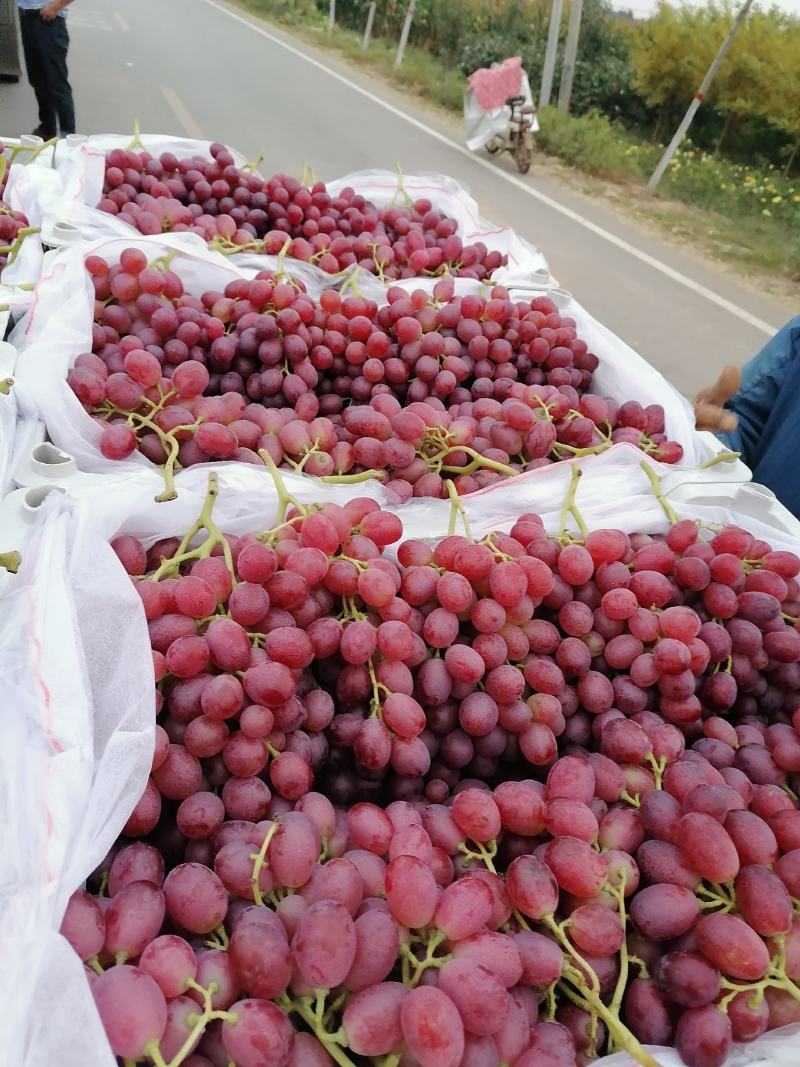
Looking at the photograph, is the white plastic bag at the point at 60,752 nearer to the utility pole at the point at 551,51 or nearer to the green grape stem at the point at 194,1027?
the green grape stem at the point at 194,1027

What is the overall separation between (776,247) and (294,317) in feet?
23.0

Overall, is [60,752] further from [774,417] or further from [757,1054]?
[774,417]

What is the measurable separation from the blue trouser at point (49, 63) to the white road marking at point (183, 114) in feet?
4.61

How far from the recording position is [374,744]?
0.88 meters

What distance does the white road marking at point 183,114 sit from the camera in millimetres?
6750

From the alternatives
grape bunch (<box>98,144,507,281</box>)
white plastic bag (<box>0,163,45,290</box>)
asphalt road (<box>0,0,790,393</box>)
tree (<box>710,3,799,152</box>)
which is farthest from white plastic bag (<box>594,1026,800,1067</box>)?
tree (<box>710,3,799,152</box>)

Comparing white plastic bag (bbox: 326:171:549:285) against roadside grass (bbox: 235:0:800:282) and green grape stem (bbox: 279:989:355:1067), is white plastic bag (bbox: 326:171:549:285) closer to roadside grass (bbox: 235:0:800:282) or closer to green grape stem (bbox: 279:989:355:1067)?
green grape stem (bbox: 279:989:355:1067)

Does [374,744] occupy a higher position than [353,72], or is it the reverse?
[374,744]

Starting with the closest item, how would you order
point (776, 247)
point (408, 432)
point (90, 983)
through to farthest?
point (90, 983), point (408, 432), point (776, 247)

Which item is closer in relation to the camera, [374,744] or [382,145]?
[374,744]

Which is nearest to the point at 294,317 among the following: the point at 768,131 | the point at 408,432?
the point at 408,432

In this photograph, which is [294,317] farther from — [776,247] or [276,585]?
[776,247]

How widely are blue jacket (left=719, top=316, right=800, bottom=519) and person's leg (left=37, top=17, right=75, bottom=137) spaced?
16.5 ft

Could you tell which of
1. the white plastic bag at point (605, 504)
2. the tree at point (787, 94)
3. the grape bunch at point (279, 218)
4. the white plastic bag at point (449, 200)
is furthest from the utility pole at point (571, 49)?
the white plastic bag at point (605, 504)
